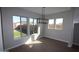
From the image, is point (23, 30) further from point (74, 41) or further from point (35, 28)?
point (74, 41)

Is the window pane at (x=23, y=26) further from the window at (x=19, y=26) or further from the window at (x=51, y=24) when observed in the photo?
the window at (x=51, y=24)

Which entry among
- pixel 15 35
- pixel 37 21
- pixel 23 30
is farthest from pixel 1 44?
pixel 37 21

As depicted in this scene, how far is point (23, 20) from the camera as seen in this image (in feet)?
5.15

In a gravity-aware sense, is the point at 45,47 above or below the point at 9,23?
below

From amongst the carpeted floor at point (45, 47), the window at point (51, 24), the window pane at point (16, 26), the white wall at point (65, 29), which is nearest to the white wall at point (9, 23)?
the window pane at point (16, 26)

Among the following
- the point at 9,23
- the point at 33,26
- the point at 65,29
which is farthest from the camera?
the point at 33,26

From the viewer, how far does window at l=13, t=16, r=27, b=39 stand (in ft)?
4.95

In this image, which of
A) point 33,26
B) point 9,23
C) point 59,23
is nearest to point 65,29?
point 59,23

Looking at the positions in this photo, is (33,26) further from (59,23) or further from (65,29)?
(65,29)

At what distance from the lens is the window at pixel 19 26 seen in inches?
59.4

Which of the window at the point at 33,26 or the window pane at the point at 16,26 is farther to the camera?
the window at the point at 33,26

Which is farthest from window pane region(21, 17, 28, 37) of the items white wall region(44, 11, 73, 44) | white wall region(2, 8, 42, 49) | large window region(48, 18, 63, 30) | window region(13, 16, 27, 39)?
large window region(48, 18, 63, 30)

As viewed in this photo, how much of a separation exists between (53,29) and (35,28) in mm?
518

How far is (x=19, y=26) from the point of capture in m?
1.54
